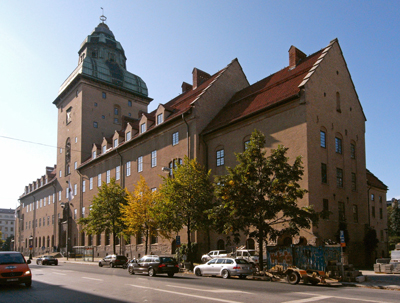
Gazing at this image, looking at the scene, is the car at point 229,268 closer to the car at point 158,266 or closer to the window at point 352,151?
the car at point 158,266

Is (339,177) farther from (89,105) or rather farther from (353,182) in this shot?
(89,105)

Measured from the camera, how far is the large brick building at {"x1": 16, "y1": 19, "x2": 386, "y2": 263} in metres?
30.9

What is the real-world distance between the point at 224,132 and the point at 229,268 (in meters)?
16.2

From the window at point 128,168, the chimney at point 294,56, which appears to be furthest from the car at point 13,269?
the window at point 128,168

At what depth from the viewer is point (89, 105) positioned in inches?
2557

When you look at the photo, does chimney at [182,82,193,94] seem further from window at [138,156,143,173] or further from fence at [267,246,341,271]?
fence at [267,246,341,271]

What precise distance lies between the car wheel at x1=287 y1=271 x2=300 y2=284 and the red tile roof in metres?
15.0

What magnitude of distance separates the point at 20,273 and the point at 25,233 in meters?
86.9

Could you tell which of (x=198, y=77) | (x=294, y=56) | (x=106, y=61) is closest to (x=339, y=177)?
(x=294, y=56)

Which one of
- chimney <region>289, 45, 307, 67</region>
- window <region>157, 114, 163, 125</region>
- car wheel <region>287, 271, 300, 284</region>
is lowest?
car wheel <region>287, 271, 300, 284</region>

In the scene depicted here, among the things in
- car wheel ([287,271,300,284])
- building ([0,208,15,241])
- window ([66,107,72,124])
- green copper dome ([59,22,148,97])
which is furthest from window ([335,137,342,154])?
building ([0,208,15,241])

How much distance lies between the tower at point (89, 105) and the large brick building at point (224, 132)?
18 centimetres

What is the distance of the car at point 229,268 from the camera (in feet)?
76.9

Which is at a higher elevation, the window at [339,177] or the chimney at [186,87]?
the chimney at [186,87]
